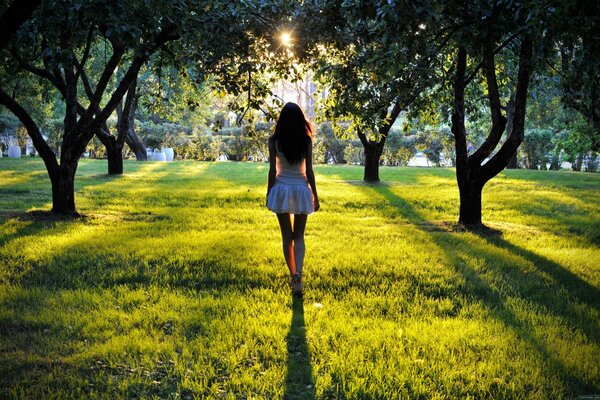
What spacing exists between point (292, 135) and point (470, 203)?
5652 mm

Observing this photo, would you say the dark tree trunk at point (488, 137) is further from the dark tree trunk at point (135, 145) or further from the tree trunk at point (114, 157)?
the dark tree trunk at point (135, 145)

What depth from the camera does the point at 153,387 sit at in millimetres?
3439

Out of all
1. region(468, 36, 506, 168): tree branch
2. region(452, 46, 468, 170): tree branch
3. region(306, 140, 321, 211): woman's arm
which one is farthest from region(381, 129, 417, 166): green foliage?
region(306, 140, 321, 211): woman's arm

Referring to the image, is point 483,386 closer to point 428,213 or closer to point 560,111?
point 428,213

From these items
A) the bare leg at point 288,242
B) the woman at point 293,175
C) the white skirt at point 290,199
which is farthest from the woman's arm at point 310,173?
the bare leg at point 288,242

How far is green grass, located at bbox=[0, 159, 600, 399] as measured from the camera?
3531 millimetres

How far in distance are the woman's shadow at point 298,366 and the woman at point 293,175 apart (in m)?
0.92

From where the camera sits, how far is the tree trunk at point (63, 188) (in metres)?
9.85

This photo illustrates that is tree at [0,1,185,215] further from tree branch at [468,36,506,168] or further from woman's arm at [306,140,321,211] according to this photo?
tree branch at [468,36,506,168]

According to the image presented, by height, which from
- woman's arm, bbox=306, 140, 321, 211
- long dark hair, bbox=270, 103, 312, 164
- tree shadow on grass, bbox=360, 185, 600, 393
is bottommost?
tree shadow on grass, bbox=360, 185, 600, 393

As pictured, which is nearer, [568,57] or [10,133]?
[568,57]

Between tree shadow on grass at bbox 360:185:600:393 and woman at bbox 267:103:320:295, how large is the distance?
2.01m

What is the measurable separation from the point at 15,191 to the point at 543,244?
43.5 ft

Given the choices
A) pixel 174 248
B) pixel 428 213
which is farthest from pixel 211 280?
pixel 428 213
